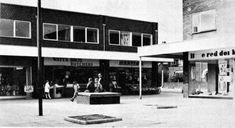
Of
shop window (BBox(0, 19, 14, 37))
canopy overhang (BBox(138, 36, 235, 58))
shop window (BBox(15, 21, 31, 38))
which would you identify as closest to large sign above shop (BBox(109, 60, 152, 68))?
canopy overhang (BBox(138, 36, 235, 58))

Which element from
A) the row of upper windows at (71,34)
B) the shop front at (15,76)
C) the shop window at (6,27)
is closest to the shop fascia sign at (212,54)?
the row of upper windows at (71,34)

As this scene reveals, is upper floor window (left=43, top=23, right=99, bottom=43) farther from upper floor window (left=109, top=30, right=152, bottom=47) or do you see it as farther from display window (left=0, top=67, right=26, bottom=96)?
display window (left=0, top=67, right=26, bottom=96)

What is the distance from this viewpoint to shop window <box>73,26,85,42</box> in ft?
99.4

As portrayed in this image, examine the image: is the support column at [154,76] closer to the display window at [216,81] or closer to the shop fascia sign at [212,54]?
the display window at [216,81]

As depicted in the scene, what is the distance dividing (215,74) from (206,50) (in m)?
4.56

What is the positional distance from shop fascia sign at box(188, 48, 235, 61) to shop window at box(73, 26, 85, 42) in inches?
394

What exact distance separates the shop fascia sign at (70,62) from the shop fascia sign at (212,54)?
9.39m

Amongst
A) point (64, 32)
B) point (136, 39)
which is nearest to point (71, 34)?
point (64, 32)

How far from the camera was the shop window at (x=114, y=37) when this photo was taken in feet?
107

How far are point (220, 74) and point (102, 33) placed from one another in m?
11.1

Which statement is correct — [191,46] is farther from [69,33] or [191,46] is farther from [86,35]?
[69,33]

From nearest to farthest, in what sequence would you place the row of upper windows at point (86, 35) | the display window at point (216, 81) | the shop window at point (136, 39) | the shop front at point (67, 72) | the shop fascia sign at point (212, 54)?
the shop fascia sign at point (212, 54), the display window at point (216, 81), the shop front at point (67, 72), the row of upper windows at point (86, 35), the shop window at point (136, 39)

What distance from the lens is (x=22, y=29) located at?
2742 centimetres

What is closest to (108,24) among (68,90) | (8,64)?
(68,90)
